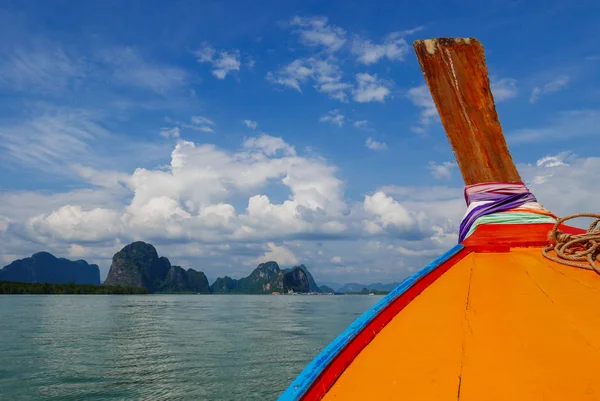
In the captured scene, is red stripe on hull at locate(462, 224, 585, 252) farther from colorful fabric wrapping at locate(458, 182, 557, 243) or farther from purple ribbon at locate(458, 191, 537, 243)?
purple ribbon at locate(458, 191, 537, 243)

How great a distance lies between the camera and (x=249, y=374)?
39.7 feet

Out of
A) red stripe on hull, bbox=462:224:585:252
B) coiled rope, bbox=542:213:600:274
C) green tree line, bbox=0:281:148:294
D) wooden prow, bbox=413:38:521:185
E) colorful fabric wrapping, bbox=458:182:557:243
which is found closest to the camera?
coiled rope, bbox=542:213:600:274

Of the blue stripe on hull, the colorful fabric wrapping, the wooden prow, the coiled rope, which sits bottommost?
the blue stripe on hull

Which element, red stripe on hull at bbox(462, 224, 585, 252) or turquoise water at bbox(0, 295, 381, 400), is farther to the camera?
turquoise water at bbox(0, 295, 381, 400)

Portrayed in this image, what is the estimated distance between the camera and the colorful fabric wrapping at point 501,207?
2576mm

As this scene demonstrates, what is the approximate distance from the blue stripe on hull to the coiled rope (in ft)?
1.81

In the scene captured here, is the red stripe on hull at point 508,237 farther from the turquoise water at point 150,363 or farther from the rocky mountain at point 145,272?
the rocky mountain at point 145,272

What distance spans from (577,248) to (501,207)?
50 centimetres

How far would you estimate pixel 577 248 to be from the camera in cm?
227

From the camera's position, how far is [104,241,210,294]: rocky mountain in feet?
540

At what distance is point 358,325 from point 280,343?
17561 millimetres

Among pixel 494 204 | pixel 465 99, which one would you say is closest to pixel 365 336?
pixel 494 204

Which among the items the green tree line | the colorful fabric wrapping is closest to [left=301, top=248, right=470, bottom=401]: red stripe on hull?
the colorful fabric wrapping

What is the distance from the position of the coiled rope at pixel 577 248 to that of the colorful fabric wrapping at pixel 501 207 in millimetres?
216
